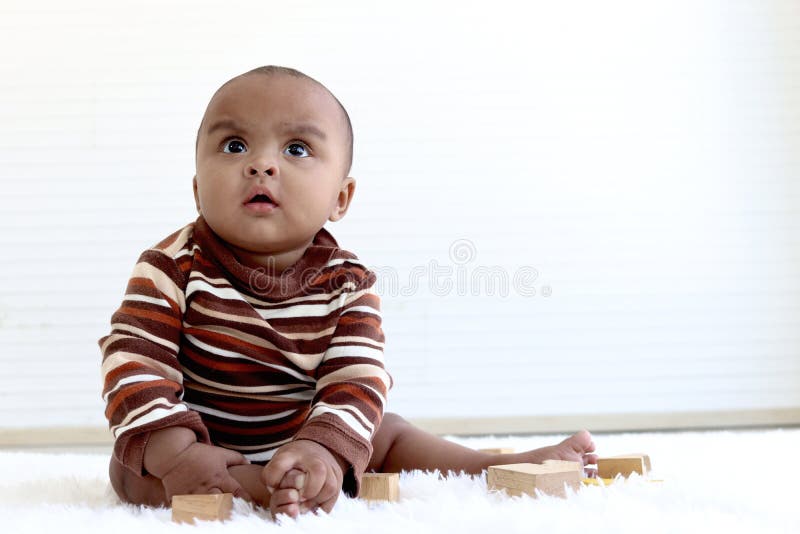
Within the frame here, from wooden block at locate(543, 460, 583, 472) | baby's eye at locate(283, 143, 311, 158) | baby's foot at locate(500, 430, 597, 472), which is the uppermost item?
baby's eye at locate(283, 143, 311, 158)

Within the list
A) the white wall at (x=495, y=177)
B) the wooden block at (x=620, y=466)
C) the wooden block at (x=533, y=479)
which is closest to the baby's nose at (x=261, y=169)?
the wooden block at (x=533, y=479)

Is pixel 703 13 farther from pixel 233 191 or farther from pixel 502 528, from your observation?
pixel 502 528

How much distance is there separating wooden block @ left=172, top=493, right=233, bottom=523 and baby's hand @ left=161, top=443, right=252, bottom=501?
0.04m

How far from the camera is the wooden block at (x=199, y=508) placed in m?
0.71

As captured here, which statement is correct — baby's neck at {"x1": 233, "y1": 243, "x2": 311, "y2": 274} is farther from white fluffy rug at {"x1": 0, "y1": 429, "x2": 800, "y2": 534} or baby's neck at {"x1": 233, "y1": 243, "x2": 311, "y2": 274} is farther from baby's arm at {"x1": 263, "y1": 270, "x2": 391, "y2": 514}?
white fluffy rug at {"x1": 0, "y1": 429, "x2": 800, "y2": 534}

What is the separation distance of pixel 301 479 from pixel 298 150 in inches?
15.0

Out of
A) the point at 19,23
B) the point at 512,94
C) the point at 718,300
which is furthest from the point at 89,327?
the point at 718,300

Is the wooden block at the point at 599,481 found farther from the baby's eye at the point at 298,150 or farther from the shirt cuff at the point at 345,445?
the baby's eye at the point at 298,150

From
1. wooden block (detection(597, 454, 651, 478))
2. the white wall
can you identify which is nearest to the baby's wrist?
wooden block (detection(597, 454, 651, 478))

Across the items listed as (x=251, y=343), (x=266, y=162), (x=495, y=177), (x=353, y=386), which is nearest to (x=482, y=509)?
(x=353, y=386)

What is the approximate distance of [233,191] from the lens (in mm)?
904

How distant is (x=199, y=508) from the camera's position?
28.2 inches

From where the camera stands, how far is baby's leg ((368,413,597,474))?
97 cm

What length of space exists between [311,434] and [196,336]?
0.62 feet
